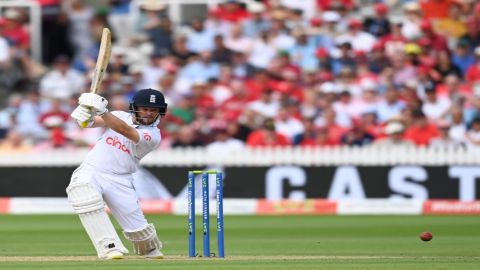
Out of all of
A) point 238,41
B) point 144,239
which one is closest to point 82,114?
point 144,239

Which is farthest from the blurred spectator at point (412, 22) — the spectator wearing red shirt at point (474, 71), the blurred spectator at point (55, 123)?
the blurred spectator at point (55, 123)

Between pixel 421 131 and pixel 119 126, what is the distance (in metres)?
8.02

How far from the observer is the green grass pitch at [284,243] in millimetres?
8727

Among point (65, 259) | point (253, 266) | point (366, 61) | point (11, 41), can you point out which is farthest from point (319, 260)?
point (11, 41)

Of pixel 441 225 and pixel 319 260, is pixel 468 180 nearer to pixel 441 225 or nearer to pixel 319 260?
pixel 441 225

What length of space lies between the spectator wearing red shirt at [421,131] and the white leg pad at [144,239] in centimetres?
727

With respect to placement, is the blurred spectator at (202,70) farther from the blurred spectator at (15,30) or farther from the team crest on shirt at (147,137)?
the team crest on shirt at (147,137)

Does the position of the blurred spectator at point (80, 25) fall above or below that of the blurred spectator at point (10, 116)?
above

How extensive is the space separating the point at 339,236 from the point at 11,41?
309 inches

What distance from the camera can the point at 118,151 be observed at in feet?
30.0

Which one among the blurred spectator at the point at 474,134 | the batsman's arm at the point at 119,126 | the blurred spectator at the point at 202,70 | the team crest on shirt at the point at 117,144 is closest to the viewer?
the batsman's arm at the point at 119,126

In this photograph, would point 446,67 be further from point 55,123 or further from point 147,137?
point 147,137

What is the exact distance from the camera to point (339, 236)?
485 inches

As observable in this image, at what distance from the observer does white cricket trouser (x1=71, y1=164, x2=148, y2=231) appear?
9078mm
